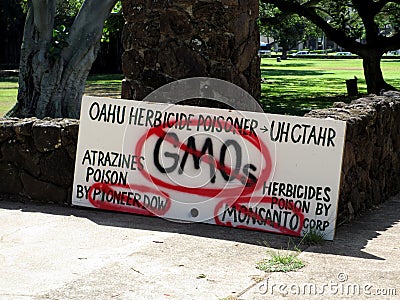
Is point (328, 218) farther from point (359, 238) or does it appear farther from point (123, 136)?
point (123, 136)

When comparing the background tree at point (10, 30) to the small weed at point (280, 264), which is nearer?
the small weed at point (280, 264)

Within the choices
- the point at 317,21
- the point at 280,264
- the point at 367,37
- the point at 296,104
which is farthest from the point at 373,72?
the point at 280,264

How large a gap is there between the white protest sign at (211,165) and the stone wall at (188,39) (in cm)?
157

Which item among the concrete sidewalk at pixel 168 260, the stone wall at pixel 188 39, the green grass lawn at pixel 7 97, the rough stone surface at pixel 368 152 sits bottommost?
the green grass lawn at pixel 7 97

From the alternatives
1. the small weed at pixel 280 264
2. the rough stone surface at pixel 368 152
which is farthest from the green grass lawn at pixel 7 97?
the small weed at pixel 280 264

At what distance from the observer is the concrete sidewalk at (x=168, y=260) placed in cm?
541

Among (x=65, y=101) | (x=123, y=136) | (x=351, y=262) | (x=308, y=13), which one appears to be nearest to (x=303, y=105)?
(x=308, y=13)

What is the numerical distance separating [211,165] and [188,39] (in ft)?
7.24

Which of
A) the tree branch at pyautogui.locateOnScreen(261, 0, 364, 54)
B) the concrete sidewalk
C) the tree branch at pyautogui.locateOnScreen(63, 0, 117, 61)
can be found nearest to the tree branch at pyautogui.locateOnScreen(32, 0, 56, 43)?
the tree branch at pyautogui.locateOnScreen(63, 0, 117, 61)

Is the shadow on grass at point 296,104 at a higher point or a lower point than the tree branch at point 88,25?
lower

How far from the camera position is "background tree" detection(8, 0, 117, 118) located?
13.6m

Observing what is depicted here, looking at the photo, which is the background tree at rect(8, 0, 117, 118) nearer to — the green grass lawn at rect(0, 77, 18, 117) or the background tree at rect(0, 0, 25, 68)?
the green grass lawn at rect(0, 77, 18, 117)

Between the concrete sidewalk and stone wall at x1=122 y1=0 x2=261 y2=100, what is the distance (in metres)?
2.20

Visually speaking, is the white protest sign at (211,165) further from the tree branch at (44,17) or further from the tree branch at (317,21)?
the tree branch at (317,21)
